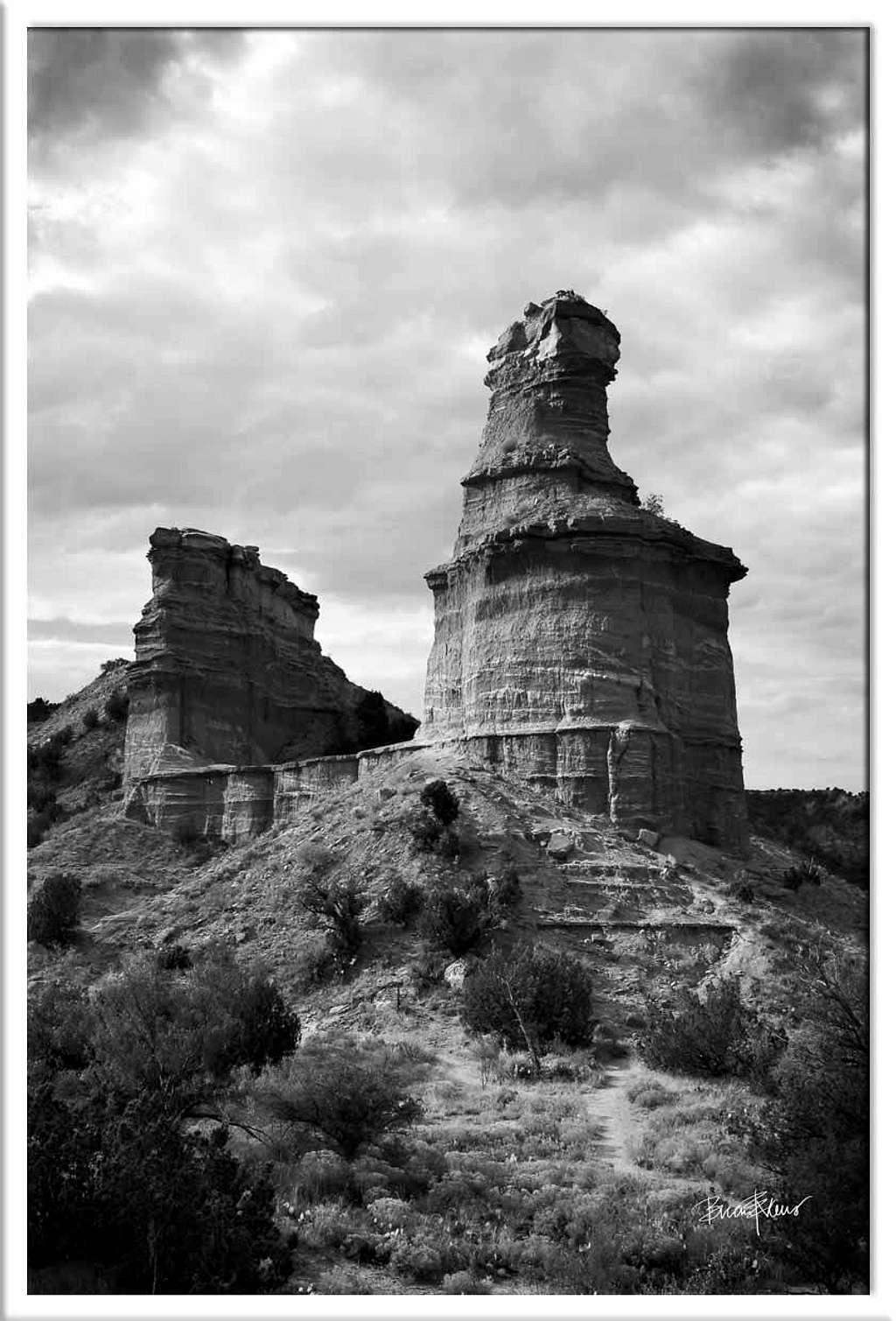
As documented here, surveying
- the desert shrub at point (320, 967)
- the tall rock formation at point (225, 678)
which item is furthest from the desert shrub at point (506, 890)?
the tall rock formation at point (225, 678)

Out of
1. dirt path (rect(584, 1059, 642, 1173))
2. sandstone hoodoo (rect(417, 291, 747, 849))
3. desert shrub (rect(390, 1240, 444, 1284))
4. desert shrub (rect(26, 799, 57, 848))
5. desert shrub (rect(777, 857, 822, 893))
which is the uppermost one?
sandstone hoodoo (rect(417, 291, 747, 849))

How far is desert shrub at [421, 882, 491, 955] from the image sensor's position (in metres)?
29.8

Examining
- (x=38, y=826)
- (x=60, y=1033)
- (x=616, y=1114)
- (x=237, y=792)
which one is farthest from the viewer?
(x=38, y=826)

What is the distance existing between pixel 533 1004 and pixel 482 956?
116 inches

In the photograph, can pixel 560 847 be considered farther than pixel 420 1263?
Yes

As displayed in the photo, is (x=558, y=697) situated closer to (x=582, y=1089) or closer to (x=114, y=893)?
(x=582, y=1089)

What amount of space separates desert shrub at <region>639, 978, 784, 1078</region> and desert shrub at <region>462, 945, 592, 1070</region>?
63.0 inches

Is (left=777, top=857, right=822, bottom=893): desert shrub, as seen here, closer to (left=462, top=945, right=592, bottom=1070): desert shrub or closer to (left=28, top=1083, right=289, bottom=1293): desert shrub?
(left=462, top=945, right=592, bottom=1070): desert shrub

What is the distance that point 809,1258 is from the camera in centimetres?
1398

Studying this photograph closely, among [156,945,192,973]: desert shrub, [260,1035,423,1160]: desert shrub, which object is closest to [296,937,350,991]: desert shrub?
[156,945,192,973]: desert shrub

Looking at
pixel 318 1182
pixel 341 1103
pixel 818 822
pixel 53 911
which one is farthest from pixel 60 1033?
pixel 818 822

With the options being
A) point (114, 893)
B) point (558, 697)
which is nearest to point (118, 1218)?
point (558, 697)

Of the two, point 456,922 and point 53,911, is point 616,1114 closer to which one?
point 456,922

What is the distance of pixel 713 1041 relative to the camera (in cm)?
2486
